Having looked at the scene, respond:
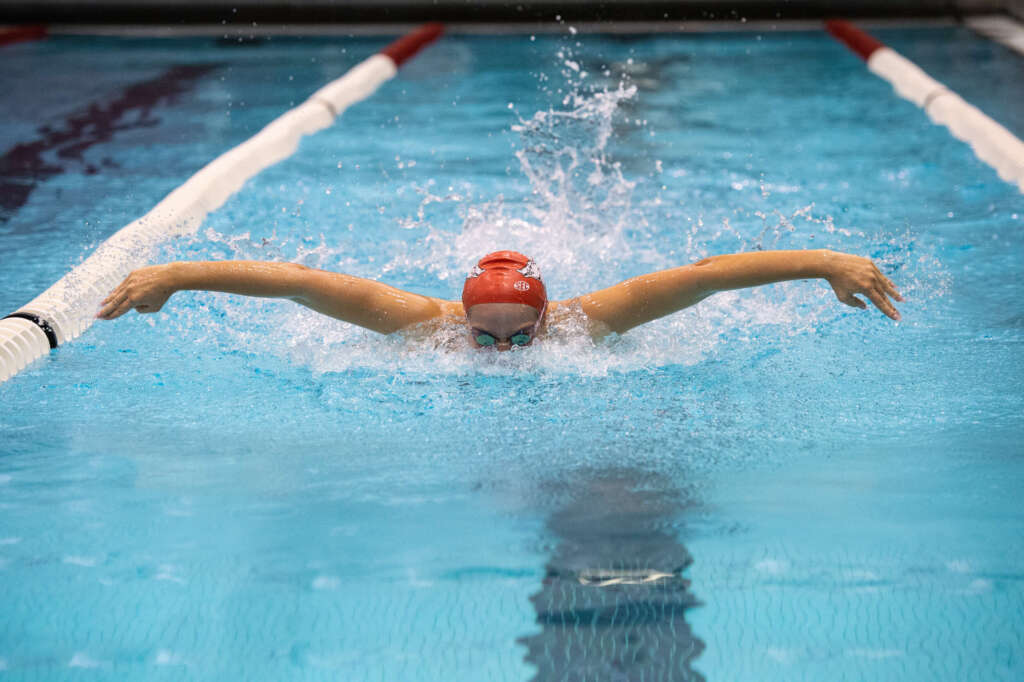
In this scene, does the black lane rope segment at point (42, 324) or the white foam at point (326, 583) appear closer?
the white foam at point (326, 583)

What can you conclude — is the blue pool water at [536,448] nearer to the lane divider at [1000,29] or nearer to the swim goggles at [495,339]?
the swim goggles at [495,339]

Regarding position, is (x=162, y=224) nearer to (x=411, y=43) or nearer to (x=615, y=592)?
(x=615, y=592)

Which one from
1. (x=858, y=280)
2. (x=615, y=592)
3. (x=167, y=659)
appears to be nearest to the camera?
(x=167, y=659)

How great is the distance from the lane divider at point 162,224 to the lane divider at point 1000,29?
4690 millimetres

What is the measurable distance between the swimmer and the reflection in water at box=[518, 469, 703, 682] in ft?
1.77

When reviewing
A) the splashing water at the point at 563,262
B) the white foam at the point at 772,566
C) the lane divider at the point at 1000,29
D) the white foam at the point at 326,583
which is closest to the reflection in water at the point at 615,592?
the white foam at the point at 772,566

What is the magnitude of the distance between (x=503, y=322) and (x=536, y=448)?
0.34 meters

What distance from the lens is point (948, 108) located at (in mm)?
6074

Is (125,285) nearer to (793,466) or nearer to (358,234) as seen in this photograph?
(793,466)

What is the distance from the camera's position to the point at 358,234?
14.7 feet

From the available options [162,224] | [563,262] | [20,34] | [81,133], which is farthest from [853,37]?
[20,34]

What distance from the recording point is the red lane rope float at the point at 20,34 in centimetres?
920

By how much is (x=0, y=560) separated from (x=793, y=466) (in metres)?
1.74

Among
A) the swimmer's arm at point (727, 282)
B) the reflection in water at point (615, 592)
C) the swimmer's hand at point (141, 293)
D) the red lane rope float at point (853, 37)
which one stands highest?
the red lane rope float at point (853, 37)
